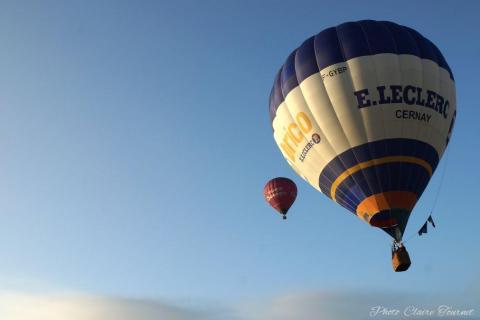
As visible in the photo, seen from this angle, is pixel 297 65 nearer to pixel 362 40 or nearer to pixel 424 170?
pixel 362 40

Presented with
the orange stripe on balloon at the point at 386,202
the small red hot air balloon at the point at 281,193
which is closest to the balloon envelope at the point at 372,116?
the orange stripe on balloon at the point at 386,202

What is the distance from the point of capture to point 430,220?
20.4 m

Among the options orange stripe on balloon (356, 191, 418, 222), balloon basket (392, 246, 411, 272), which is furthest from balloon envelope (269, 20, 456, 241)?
balloon basket (392, 246, 411, 272)

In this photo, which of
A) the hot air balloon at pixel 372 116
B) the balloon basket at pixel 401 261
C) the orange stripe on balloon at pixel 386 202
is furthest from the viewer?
the hot air balloon at pixel 372 116

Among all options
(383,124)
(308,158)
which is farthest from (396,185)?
(308,158)

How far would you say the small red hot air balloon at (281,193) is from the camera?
3027 cm

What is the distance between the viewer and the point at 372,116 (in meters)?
19.6

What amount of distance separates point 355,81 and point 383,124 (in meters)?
2.11

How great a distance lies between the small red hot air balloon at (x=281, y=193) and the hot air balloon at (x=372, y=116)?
8740 mm

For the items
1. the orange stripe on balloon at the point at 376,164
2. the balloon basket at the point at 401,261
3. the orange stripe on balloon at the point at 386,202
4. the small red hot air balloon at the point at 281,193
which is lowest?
the balloon basket at the point at 401,261

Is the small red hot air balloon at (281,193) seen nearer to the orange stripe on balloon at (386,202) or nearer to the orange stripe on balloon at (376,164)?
the orange stripe on balloon at (376,164)

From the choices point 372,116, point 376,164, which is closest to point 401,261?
point 376,164

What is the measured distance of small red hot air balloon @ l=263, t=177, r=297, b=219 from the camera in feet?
99.3

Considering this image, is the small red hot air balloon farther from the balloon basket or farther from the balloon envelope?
the balloon basket
